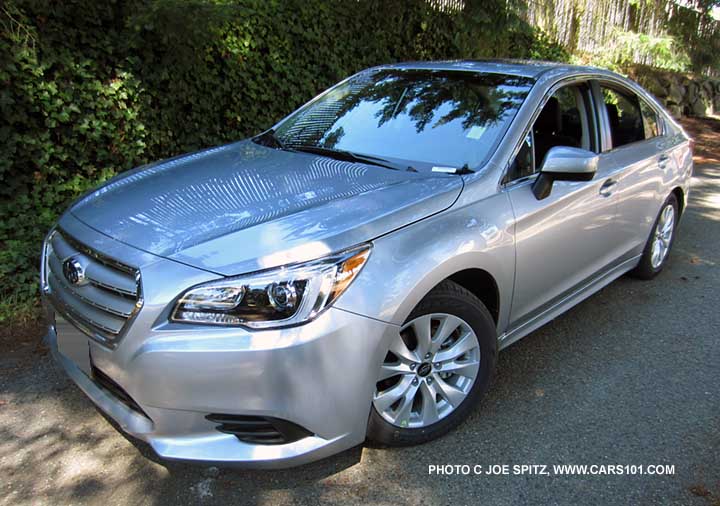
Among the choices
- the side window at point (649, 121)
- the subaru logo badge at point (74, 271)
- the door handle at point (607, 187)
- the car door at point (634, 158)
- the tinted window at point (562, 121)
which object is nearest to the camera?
the subaru logo badge at point (74, 271)

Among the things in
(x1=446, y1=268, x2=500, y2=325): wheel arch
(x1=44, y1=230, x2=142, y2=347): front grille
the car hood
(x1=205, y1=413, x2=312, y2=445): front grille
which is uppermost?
the car hood

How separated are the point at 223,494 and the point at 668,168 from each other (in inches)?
149

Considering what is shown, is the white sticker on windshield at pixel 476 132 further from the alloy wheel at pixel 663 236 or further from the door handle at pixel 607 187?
the alloy wheel at pixel 663 236

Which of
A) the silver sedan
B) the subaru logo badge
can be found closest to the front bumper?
the silver sedan

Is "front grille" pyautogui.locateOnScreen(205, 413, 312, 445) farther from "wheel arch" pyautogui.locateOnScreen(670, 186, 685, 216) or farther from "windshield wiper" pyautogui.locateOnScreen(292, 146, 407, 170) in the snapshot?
"wheel arch" pyautogui.locateOnScreen(670, 186, 685, 216)

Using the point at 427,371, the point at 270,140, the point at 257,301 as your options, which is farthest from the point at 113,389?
the point at 270,140

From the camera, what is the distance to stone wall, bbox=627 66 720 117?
12860mm

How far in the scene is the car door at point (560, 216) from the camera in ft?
10.3

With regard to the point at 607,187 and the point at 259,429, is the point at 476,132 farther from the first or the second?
the point at 259,429

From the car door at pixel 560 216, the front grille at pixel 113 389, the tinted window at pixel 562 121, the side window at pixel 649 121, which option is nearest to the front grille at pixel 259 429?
the front grille at pixel 113 389

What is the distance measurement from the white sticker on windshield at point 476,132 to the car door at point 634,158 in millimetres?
1060

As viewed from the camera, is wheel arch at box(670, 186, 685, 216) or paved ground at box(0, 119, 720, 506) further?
wheel arch at box(670, 186, 685, 216)

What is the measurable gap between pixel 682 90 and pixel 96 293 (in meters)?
14.1

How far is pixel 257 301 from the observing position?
88.6 inches
